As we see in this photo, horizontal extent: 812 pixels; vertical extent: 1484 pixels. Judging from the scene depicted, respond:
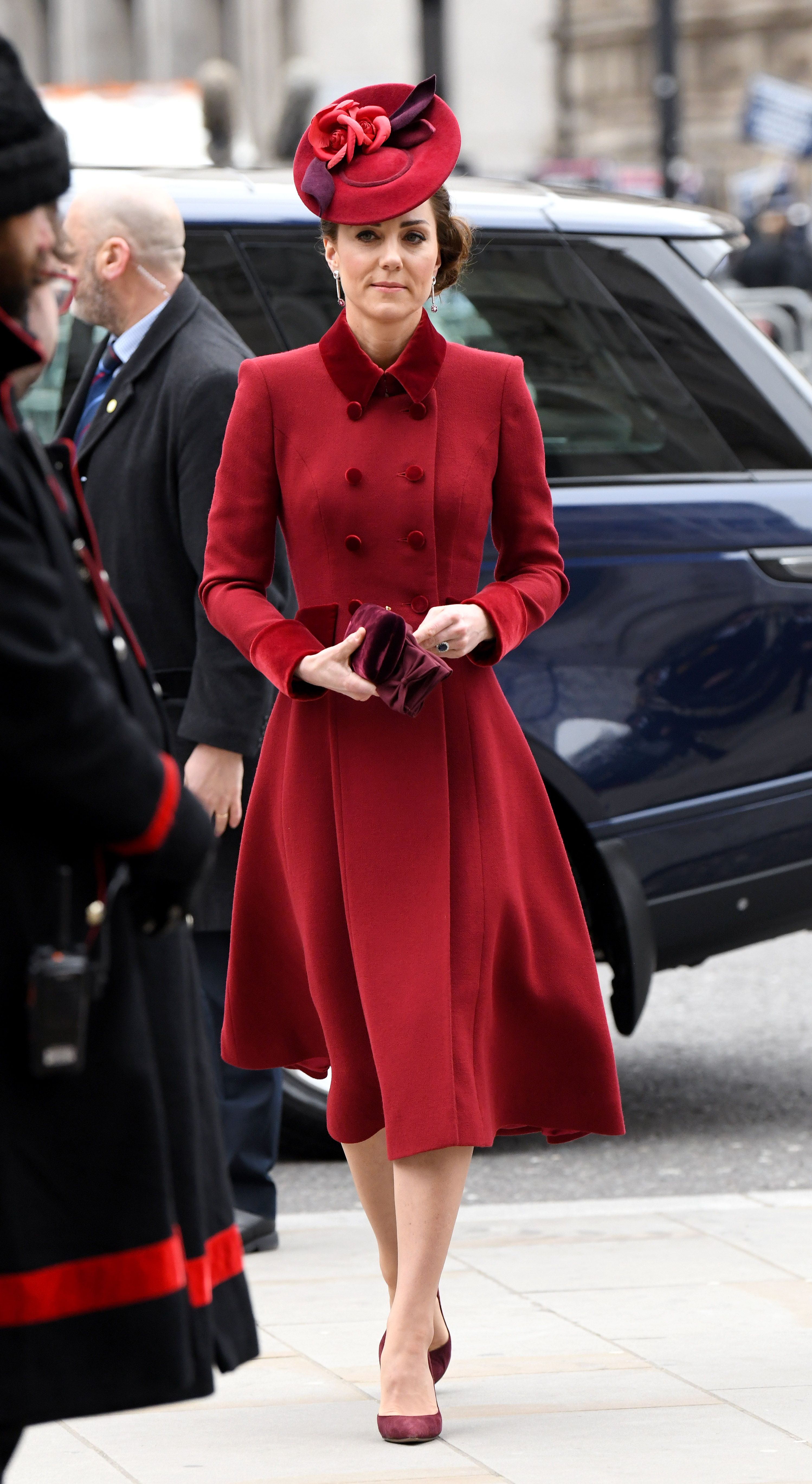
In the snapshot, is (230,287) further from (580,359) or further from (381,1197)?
(381,1197)

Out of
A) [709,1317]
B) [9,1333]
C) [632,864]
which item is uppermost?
[9,1333]

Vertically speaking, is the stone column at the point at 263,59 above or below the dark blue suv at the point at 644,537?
below

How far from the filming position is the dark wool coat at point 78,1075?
2244 mm

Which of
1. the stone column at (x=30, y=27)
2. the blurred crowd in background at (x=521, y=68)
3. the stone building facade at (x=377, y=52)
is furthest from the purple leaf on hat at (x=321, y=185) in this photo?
the stone column at (x=30, y=27)

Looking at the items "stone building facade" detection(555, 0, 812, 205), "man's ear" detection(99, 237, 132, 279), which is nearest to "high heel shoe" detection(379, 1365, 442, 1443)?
"man's ear" detection(99, 237, 132, 279)

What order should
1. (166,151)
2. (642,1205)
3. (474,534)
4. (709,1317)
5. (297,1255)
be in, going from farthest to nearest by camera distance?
(166,151), (642,1205), (297,1255), (709,1317), (474,534)

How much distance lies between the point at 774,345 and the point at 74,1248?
11.7ft

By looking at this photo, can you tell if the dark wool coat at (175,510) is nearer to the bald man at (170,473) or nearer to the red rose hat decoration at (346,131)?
the bald man at (170,473)

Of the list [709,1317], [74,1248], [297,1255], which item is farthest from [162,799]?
[297,1255]

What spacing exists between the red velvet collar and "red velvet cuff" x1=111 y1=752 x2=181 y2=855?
130 centimetres

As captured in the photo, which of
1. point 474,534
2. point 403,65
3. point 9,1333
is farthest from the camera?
point 403,65

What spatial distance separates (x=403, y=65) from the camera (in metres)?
43.8

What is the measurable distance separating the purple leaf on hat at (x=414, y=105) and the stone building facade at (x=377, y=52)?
32.9m

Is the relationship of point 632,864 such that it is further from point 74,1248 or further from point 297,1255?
point 74,1248
